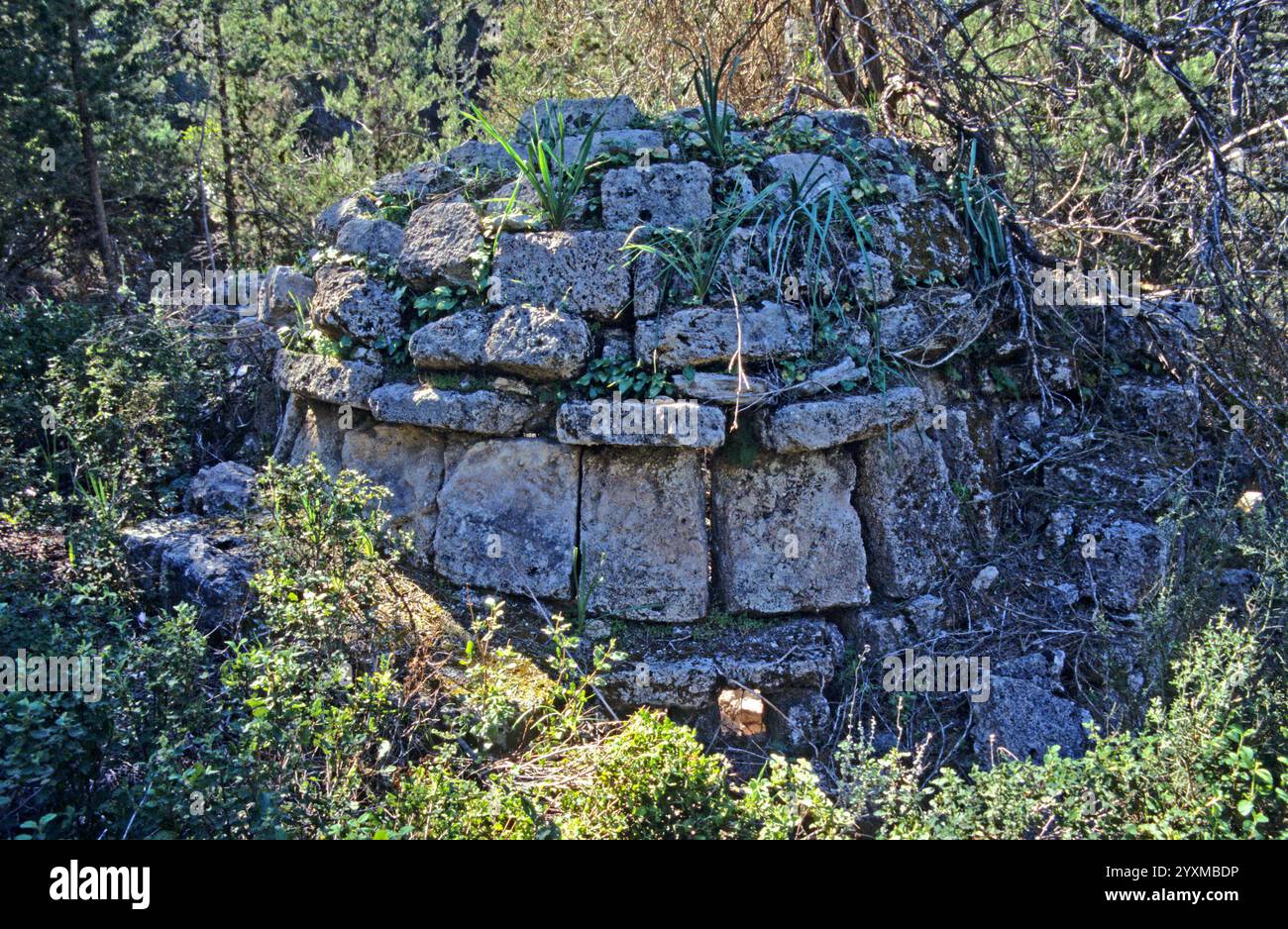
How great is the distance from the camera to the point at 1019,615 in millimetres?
4809

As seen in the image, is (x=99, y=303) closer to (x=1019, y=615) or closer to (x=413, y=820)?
(x=413, y=820)

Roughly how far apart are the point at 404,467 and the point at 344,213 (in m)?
1.65

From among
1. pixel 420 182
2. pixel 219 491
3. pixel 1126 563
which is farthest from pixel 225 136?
pixel 1126 563

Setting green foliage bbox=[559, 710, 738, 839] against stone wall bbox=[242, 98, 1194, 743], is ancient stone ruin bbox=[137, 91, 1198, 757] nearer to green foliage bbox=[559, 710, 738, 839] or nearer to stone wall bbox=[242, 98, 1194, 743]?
stone wall bbox=[242, 98, 1194, 743]

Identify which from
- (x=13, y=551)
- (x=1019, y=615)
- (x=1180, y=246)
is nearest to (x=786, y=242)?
(x=1019, y=615)

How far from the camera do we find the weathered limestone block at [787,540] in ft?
15.3

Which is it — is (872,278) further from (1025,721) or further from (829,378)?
(1025,721)

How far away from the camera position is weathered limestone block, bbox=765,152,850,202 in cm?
505

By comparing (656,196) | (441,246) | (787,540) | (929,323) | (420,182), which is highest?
(420,182)

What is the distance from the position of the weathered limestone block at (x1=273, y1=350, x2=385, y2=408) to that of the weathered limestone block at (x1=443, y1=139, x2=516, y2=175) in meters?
1.32

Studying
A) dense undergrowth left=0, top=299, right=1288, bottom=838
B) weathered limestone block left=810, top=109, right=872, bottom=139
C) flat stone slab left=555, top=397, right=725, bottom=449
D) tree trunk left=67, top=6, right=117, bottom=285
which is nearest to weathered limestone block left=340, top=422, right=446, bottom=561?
dense undergrowth left=0, top=299, right=1288, bottom=838

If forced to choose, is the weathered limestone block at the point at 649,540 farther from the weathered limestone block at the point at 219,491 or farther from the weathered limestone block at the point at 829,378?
the weathered limestone block at the point at 219,491

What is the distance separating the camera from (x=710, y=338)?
4.55m

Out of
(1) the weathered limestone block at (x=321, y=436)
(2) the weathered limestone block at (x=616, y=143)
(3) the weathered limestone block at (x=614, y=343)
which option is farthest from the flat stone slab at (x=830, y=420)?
(1) the weathered limestone block at (x=321, y=436)
